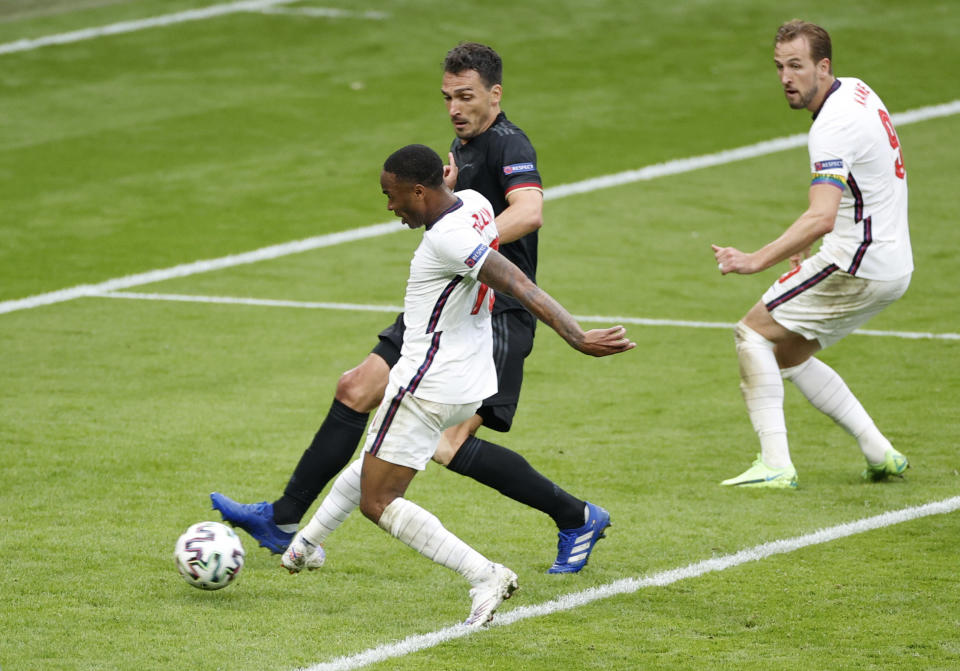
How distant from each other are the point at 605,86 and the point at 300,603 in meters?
14.2

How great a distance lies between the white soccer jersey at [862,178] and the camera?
7.21 m

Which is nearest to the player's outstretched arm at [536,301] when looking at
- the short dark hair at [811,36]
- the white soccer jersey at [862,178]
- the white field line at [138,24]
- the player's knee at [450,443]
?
the player's knee at [450,443]

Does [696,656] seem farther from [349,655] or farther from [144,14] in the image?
[144,14]

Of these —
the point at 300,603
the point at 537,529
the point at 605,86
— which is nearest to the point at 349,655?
the point at 300,603

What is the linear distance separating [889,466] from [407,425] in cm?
308

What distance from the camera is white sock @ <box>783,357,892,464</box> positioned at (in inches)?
299

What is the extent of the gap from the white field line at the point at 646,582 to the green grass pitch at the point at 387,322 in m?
0.06

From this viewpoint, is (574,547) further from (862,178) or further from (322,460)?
(862,178)

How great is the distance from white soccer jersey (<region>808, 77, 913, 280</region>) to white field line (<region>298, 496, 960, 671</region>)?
1240 millimetres

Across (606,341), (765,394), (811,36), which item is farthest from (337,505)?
(811,36)

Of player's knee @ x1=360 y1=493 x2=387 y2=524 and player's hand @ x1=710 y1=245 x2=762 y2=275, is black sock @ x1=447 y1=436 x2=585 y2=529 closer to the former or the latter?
player's knee @ x1=360 y1=493 x2=387 y2=524

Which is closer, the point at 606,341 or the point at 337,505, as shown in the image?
the point at 606,341

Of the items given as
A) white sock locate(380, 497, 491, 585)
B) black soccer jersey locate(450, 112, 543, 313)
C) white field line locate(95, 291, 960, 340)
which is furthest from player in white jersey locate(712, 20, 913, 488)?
white field line locate(95, 291, 960, 340)

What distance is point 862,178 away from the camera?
24.2 feet
